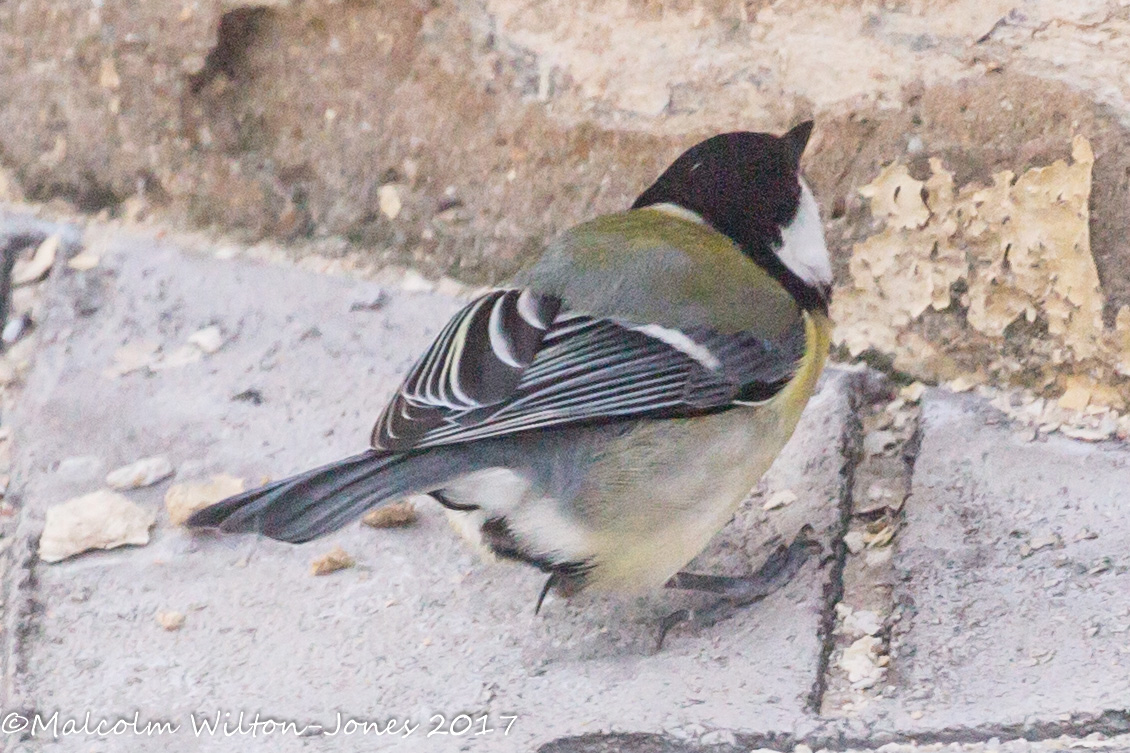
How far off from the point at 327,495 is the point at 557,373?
1.04ft

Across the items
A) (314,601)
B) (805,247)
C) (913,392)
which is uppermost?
(805,247)

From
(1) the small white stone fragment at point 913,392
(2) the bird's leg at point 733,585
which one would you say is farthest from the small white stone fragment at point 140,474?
(1) the small white stone fragment at point 913,392

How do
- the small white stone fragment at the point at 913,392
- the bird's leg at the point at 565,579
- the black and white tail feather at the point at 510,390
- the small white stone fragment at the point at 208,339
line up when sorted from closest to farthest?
the black and white tail feather at the point at 510,390 < the bird's leg at the point at 565,579 < the small white stone fragment at the point at 913,392 < the small white stone fragment at the point at 208,339

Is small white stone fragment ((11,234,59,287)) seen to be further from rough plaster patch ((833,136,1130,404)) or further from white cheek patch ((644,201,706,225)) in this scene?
rough plaster patch ((833,136,1130,404))

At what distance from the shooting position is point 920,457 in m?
2.01

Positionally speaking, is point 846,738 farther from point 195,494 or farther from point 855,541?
point 195,494

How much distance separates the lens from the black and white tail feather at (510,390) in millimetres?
1566

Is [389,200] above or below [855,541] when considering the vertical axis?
above

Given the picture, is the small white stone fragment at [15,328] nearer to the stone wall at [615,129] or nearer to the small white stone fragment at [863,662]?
the stone wall at [615,129]

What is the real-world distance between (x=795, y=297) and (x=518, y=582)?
1.80 feet

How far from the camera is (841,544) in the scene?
190cm

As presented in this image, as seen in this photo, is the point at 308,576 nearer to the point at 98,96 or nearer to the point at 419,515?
the point at 419,515

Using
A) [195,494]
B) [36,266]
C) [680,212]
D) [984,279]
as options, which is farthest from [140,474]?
[984,279]

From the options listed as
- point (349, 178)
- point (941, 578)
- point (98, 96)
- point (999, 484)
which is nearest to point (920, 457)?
point (999, 484)
